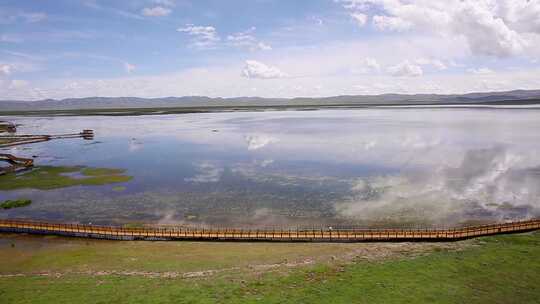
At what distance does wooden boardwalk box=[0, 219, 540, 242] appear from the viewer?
115ft

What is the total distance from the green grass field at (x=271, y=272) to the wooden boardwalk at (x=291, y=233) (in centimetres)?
105

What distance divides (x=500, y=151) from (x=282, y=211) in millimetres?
64425

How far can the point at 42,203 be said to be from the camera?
51.0 metres

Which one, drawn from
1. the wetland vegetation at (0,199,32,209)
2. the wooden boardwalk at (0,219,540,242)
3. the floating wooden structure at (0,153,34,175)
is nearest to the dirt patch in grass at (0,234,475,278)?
the wooden boardwalk at (0,219,540,242)

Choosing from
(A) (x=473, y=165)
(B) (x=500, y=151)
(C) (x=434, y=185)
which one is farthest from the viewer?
(B) (x=500, y=151)

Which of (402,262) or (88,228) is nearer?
(402,262)

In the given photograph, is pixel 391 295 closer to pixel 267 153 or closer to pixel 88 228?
pixel 88 228

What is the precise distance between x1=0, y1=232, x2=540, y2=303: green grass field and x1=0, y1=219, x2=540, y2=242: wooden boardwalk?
105 cm

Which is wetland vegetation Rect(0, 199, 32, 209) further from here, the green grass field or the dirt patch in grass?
the green grass field

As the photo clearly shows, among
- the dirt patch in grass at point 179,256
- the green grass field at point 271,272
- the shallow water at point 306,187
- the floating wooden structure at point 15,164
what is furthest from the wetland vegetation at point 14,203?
the floating wooden structure at point 15,164

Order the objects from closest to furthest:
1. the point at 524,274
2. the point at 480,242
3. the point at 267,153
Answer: the point at 524,274
the point at 480,242
the point at 267,153

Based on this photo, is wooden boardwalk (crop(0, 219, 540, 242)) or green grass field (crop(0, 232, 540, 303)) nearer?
green grass field (crop(0, 232, 540, 303))

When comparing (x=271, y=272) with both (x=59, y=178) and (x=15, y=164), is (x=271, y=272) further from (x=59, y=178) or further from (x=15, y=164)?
(x=15, y=164)

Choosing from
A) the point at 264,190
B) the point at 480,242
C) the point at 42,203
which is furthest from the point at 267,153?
the point at 480,242
